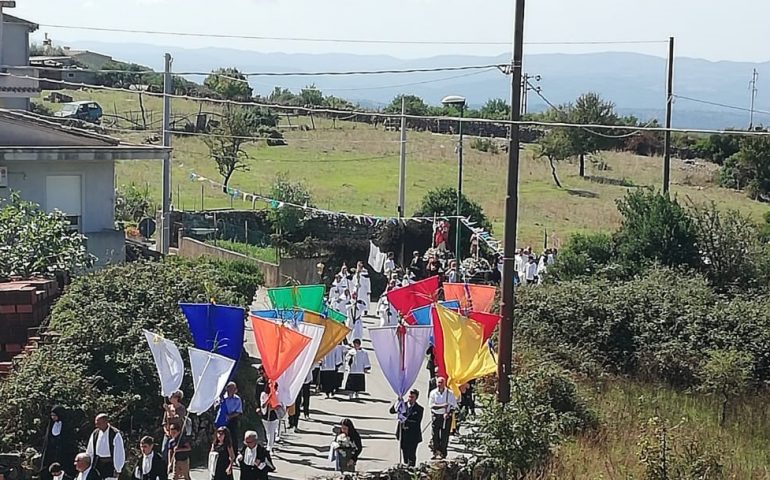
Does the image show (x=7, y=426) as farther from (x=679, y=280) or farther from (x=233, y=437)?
(x=679, y=280)

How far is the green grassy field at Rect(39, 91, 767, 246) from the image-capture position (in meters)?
50.4

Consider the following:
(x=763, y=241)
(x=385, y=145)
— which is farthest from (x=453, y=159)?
(x=763, y=241)

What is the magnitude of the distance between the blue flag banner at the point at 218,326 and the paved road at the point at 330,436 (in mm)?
1883

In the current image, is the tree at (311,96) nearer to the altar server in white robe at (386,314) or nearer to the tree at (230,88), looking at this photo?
the tree at (230,88)

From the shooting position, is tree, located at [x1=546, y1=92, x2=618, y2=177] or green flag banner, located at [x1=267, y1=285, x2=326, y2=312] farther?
tree, located at [x1=546, y1=92, x2=618, y2=177]

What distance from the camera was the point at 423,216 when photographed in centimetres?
3822

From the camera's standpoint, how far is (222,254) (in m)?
37.0

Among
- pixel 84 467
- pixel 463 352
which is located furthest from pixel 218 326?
pixel 84 467

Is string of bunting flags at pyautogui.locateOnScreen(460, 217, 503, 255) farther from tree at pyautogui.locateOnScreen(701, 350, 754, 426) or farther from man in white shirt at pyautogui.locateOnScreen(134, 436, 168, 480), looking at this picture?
man in white shirt at pyautogui.locateOnScreen(134, 436, 168, 480)

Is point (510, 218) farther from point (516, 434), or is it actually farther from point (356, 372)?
point (356, 372)

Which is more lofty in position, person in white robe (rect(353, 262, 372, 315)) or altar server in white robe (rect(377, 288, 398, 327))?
person in white robe (rect(353, 262, 372, 315))

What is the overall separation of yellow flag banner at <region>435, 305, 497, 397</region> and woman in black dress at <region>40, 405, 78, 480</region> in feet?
19.2

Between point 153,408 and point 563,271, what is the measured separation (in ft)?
51.5

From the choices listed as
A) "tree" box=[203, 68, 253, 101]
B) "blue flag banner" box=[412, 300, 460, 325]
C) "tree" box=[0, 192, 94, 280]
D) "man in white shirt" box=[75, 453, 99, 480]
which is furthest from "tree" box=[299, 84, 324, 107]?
"man in white shirt" box=[75, 453, 99, 480]
